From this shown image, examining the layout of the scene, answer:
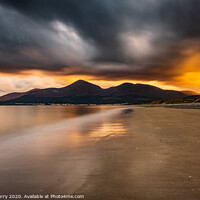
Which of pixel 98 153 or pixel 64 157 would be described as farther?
pixel 98 153

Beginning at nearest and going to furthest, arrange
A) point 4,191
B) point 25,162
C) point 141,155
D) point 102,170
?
point 4,191
point 102,170
point 25,162
point 141,155

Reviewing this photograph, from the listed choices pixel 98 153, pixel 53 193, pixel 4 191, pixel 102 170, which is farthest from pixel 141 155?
Answer: pixel 4 191

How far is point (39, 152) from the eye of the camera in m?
9.95

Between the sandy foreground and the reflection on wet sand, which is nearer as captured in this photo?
the sandy foreground

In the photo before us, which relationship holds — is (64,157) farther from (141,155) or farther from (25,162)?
(141,155)

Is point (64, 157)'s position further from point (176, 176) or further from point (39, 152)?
point (176, 176)

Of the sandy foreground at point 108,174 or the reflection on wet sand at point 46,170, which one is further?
the reflection on wet sand at point 46,170

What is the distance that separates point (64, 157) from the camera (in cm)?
880

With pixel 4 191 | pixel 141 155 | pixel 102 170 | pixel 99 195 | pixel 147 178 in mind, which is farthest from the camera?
pixel 141 155

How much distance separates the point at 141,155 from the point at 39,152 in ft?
16.3

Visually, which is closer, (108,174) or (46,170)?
(108,174)

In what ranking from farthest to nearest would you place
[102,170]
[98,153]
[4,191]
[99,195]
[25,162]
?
[98,153], [25,162], [102,170], [4,191], [99,195]

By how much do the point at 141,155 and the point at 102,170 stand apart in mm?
2671

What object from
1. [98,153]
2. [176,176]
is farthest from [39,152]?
[176,176]
